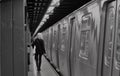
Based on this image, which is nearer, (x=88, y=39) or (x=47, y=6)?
(x=88, y=39)

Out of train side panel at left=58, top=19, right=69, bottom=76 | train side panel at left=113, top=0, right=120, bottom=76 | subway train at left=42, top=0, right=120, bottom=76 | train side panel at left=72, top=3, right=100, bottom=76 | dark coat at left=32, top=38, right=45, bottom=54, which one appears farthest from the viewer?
dark coat at left=32, top=38, right=45, bottom=54

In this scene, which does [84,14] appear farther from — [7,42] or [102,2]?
[7,42]

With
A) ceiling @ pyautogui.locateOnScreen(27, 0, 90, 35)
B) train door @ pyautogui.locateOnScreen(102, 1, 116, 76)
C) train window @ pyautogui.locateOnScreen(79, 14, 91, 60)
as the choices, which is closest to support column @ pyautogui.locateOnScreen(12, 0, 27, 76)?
train door @ pyautogui.locateOnScreen(102, 1, 116, 76)

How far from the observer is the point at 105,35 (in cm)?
361

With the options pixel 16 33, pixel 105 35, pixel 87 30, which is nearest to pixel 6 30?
pixel 16 33

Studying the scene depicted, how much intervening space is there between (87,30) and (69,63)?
2.44 m

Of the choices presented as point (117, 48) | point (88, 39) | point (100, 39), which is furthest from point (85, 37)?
point (117, 48)

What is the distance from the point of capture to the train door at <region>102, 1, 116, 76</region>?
127 inches

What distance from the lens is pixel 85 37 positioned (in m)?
4.88

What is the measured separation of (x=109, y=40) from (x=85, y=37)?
4.81ft

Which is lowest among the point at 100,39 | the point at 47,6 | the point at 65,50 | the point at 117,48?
the point at 65,50

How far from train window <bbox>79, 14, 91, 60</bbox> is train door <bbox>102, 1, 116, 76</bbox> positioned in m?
1.04

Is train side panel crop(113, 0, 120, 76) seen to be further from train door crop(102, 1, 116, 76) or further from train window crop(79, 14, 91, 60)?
train window crop(79, 14, 91, 60)

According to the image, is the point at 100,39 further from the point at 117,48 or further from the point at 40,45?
the point at 40,45
